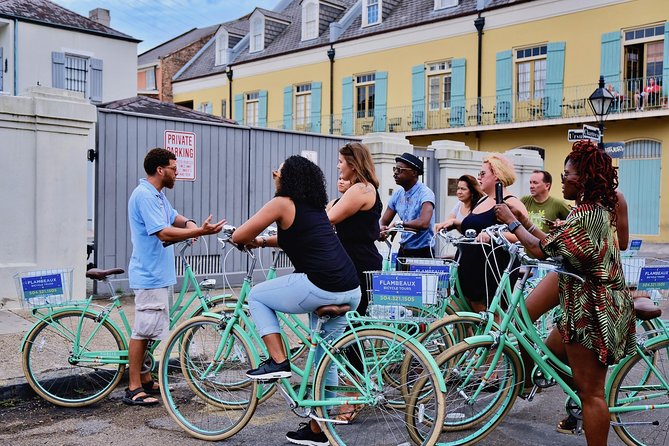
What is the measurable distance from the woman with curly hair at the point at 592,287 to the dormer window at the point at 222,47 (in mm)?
31974

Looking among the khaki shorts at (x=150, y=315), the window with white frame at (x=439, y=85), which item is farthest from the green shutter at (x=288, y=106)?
the khaki shorts at (x=150, y=315)

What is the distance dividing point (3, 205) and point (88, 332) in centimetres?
358

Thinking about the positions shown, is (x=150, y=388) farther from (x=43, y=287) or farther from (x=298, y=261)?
(x=298, y=261)

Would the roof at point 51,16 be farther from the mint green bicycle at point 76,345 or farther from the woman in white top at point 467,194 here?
the woman in white top at point 467,194

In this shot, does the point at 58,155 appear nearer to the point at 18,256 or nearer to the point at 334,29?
the point at 18,256

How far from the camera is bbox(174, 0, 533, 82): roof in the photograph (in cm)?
2467

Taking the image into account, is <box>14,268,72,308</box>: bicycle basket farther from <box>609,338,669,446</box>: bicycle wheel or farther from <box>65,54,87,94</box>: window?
<box>65,54,87,94</box>: window

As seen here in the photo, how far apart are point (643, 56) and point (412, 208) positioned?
1748 cm

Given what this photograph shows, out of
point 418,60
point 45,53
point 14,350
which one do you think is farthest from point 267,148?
point 45,53

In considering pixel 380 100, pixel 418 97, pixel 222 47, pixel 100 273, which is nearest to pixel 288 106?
pixel 380 100

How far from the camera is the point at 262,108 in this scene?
3156 cm

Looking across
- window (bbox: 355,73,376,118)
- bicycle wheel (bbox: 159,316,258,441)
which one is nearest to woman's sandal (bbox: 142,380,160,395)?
bicycle wheel (bbox: 159,316,258,441)

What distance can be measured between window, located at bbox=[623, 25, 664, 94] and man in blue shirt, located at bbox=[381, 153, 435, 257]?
16888 mm

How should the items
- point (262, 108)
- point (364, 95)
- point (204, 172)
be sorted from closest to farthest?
point (204, 172) < point (364, 95) < point (262, 108)
